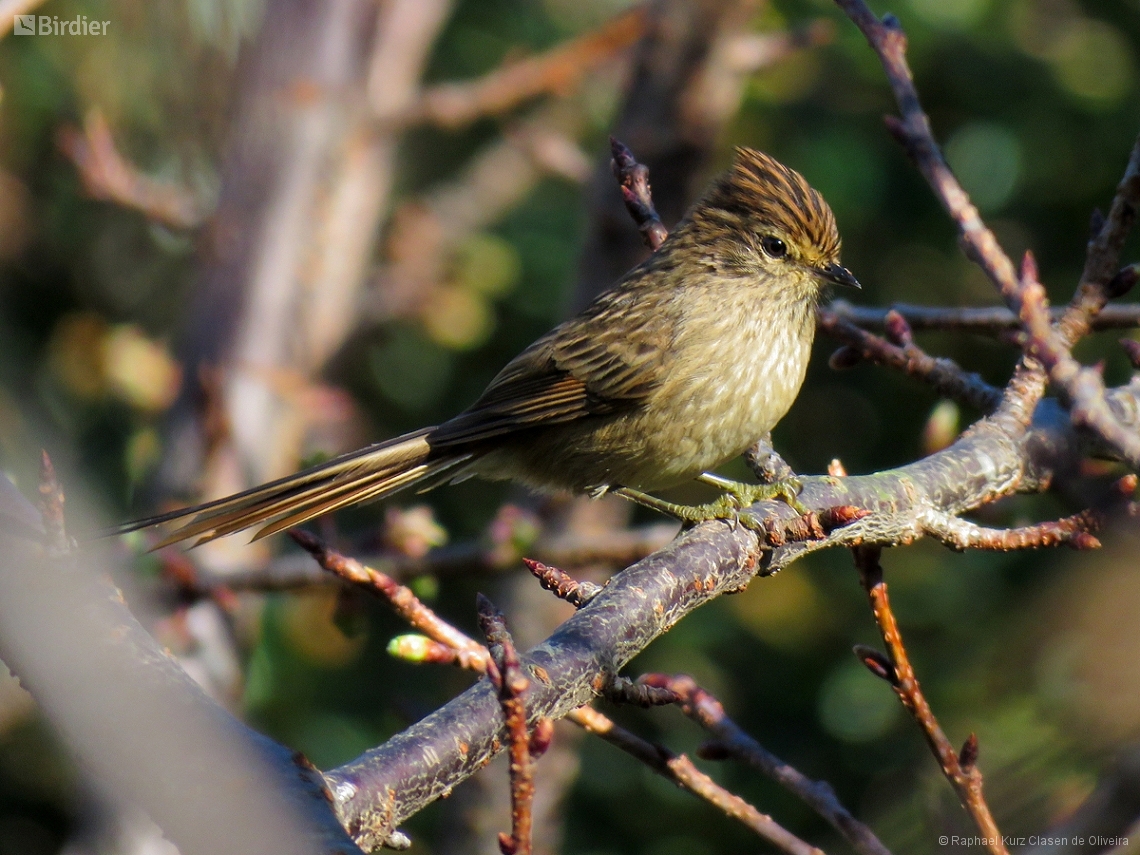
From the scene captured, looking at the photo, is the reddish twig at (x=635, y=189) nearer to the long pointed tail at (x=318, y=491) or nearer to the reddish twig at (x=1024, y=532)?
the long pointed tail at (x=318, y=491)

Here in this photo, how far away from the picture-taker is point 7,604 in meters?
1.86

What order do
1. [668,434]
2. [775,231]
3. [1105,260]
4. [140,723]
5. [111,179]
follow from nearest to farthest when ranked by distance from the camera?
[140,723], [1105,260], [668,434], [775,231], [111,179]

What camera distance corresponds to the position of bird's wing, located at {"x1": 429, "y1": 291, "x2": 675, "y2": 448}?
14.6 feet

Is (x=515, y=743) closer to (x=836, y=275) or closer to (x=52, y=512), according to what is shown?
(x=52, y=512)

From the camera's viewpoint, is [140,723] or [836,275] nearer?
[140,723]

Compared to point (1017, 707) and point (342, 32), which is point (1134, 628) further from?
point (342, 32)

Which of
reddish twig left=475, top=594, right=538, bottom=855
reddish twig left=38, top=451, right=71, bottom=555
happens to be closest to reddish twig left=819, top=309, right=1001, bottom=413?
reddish twig left=475, top=594, right=538, bottom=855

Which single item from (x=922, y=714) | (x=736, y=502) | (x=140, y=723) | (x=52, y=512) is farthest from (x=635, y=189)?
(x=140, y=723)

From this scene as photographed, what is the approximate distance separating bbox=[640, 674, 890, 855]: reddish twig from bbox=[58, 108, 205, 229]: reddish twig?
376cm

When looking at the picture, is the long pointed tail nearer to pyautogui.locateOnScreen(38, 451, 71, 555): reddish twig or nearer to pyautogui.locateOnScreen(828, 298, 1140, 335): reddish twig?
pyautogui.locateOnScreen(38, 451, 71, 555): reddish twig

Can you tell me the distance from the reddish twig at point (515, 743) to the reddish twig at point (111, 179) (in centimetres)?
439

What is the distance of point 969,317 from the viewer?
4113mm

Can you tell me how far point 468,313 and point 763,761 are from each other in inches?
157

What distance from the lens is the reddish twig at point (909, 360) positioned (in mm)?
3840
